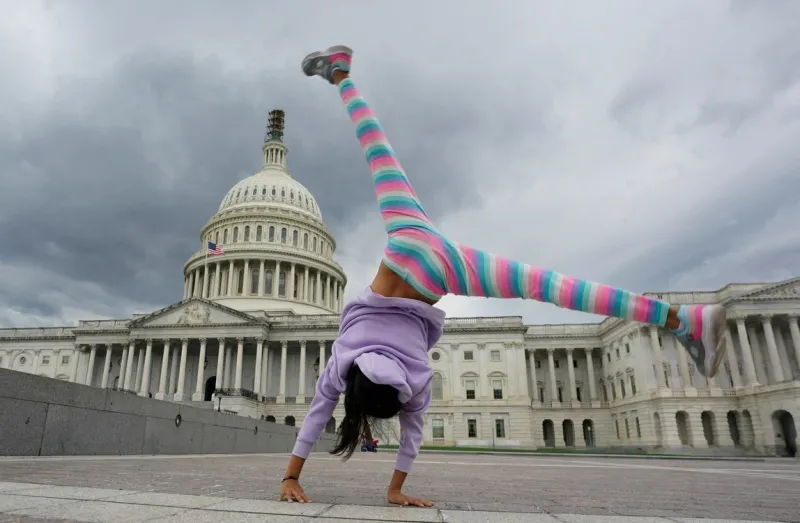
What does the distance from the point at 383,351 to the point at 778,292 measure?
63137 millimetres

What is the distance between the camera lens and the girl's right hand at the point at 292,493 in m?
4.62

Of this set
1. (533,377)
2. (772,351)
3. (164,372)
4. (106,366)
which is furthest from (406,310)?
(106,366)

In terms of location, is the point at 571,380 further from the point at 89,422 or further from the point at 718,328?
the point at 718,328

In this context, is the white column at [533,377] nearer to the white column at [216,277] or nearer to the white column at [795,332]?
the white column at [795,332]

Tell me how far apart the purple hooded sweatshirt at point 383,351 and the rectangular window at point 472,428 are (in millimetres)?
61358

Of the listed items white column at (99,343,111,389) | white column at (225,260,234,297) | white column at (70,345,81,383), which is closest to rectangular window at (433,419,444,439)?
white column at (225,260,234,297)

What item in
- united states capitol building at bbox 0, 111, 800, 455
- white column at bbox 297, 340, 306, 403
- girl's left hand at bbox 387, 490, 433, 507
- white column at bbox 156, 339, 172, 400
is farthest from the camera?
white column at bbox 297, 340, 306, 403

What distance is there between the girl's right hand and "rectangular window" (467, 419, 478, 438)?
202 ft

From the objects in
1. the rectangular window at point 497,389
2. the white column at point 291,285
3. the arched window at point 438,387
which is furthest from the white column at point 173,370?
the rectangular window at point 497,389

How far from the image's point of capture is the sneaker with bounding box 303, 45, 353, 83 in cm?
536

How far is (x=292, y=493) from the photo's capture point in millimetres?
4688

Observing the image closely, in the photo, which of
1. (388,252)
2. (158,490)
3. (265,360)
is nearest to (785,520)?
(388,252)

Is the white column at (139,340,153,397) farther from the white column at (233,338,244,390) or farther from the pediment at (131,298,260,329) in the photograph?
the white column at (233,338,244,390)

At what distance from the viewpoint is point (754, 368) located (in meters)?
53.9
